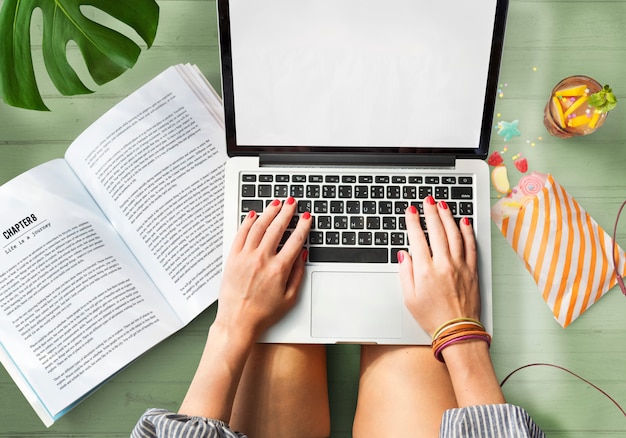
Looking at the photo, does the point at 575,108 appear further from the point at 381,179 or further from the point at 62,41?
the point at 62,41

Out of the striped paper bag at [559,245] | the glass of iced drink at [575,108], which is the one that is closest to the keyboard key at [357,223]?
the striped paper bag at [559,245]

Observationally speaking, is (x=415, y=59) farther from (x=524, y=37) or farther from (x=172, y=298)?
(x=172, y=298)

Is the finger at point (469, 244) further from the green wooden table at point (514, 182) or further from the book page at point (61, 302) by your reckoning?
the book page at point (61, 302)

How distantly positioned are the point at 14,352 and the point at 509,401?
68cm

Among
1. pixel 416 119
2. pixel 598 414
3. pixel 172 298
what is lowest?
pixel 598 414

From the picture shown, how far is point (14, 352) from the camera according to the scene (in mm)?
811

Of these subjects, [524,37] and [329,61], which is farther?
[524,37]

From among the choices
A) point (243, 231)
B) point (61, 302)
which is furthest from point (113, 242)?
point (243, 231)

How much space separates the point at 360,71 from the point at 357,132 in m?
0.08

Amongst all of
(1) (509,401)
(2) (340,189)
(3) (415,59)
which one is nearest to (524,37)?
(3) (415,59)

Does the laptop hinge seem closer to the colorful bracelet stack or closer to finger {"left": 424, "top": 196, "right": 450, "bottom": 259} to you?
finger {"left": 424, "top": 196, "right": 450, "bottom": 259}

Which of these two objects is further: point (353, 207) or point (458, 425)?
point (353, 207)

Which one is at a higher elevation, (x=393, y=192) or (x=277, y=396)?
(x=393, y=192)

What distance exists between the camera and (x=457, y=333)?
A: 2.43ft
